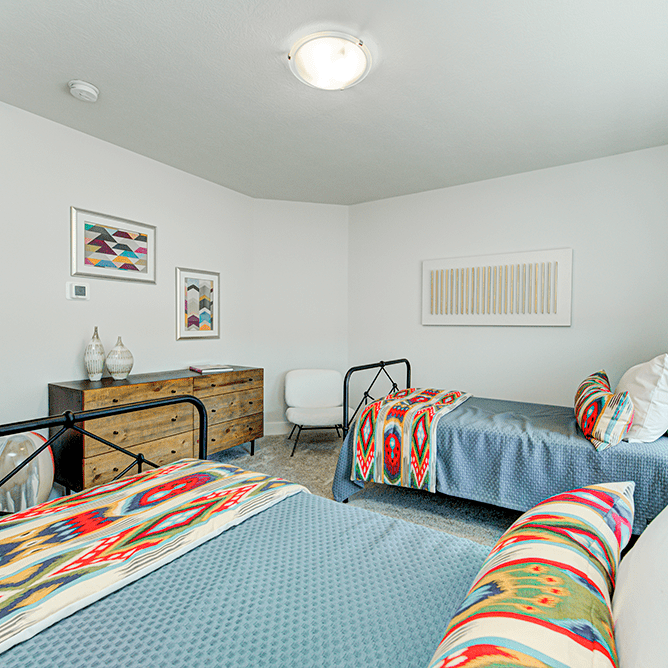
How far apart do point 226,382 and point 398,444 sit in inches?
64.0

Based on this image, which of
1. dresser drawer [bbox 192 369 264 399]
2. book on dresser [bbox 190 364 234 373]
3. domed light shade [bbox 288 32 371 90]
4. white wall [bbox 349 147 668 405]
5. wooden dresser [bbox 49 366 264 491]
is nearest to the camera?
domed light shade [bbox 288 32 371 90]

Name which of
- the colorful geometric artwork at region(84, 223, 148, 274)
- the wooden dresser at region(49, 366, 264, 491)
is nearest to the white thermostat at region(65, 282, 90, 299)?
the colorful geometric artwork at region(84, 223, 148, 274)

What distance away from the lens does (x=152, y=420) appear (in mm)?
2945

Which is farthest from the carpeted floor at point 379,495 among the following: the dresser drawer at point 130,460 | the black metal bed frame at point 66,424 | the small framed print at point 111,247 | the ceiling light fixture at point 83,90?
the ceiling light fixture at point 83,90

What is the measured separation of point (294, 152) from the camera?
331 centimetres

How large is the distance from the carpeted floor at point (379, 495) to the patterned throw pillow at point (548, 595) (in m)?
1.62

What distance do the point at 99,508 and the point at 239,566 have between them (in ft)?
1.74

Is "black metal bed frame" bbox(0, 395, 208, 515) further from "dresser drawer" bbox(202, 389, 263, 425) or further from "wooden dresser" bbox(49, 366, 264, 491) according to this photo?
"dresser drawer" bbox(202, 389, 263, 425)

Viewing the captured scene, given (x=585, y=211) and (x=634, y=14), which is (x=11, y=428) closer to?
(x=634, y=14)

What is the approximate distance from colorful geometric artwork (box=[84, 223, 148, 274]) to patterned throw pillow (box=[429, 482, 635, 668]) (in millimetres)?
3239

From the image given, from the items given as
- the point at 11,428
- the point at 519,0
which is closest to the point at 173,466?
the point at 11,428

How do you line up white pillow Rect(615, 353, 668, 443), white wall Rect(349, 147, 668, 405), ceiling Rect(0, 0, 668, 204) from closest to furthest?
ceiling Rect(0, 0, 668, 204) < white pillow Rect(615, 353, 668, 443) < white wall Rect(349, 147, 668, 405)

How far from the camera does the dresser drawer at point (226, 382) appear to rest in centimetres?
334

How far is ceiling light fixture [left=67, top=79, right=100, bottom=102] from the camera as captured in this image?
2347mm
